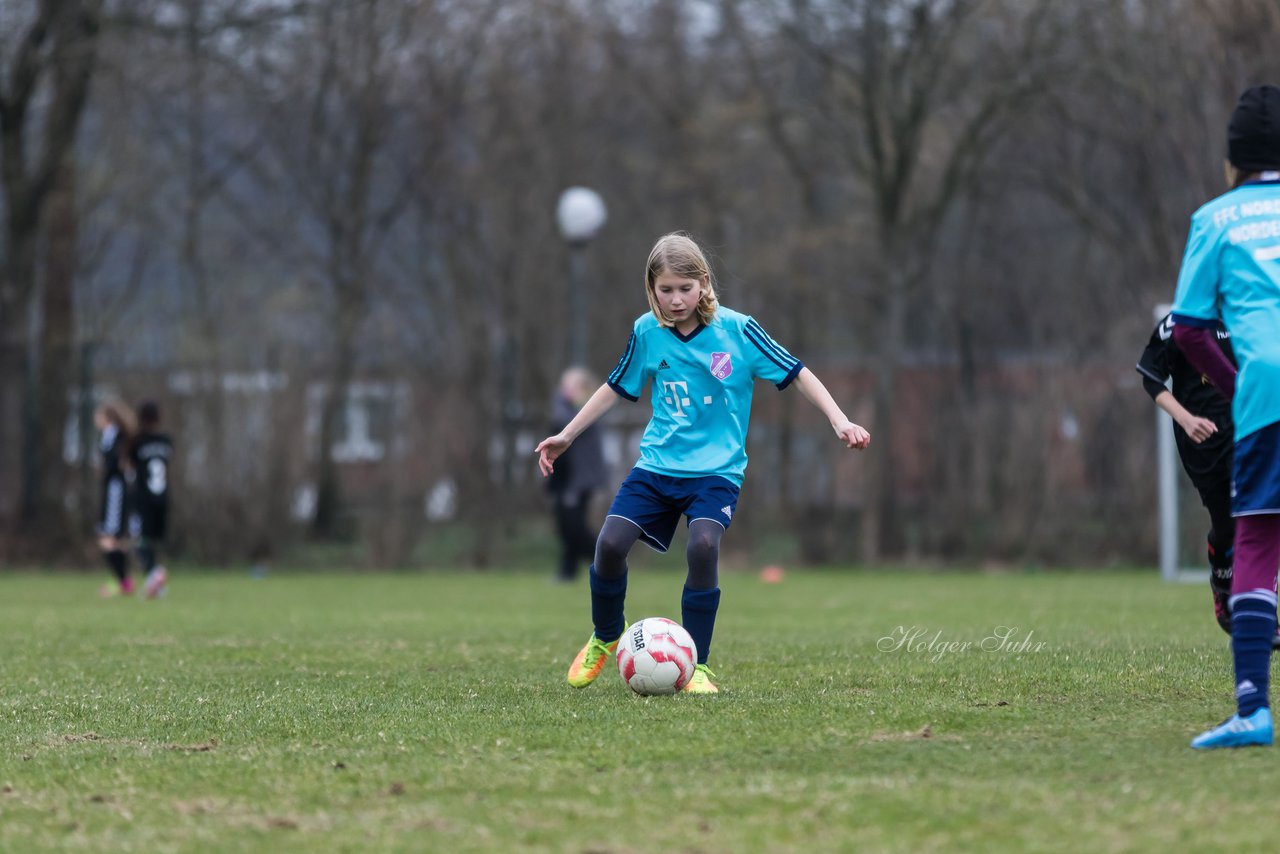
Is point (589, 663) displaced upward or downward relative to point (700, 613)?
downward

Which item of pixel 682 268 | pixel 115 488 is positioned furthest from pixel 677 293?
pixel 115 488

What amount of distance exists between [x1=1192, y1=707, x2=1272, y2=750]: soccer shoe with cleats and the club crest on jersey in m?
2.67

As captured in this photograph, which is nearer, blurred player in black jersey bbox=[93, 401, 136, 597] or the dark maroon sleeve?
the dark maroon sleeve

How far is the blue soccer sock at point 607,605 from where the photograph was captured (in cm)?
710

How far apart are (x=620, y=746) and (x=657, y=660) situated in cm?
125

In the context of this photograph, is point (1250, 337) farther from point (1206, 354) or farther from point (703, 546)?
point (703, 546)

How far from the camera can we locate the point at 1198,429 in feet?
18.3

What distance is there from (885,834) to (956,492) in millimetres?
17321

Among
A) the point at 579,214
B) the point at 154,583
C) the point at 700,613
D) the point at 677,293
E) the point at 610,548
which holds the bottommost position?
the point at 154,583

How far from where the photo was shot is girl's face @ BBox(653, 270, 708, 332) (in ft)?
22.4

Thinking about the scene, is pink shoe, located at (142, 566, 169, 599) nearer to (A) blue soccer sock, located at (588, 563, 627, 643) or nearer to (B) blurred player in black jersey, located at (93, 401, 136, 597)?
(B) blurred player in black jersey, located at (93, 401, 136, 597)

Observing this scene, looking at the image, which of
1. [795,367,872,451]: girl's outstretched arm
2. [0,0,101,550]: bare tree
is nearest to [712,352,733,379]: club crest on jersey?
[795,367,872,451]: girl's outstretched arm

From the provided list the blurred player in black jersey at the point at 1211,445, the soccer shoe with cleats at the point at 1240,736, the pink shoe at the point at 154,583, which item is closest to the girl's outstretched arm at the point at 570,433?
the blurred player in black jersey at the point at 1211,445

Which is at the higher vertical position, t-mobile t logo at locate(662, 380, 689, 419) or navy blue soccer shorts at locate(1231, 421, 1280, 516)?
t-mobile t logo at locate(662, 380, 689, 419)
